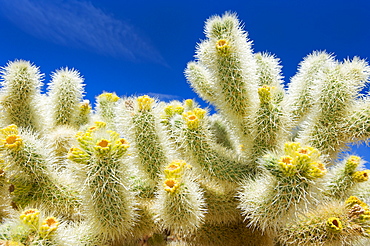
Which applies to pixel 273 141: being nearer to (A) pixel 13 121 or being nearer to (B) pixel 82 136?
(B) pixel 82 136

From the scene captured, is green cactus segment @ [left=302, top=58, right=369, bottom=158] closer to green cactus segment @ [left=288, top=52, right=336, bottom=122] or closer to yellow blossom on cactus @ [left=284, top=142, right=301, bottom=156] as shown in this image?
green cactus segment @ [left=288, top=52, right=336, bottom=122]

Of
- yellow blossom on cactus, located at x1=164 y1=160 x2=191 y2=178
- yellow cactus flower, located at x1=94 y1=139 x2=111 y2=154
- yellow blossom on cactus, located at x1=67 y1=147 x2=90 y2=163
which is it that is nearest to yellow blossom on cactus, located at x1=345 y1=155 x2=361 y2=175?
yellow blossom on cactus, located at x1=164 y1=160 x2=191 y2=178

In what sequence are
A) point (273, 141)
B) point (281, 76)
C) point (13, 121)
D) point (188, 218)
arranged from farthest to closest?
1. point (281, 76)
2. point (13, 121)
3. point (273, 141)
4. point (188, 218)

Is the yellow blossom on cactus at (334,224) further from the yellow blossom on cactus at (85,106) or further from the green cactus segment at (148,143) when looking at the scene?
the yellow blossom on cactus at (85,106)

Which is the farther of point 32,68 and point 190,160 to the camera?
point 32,68

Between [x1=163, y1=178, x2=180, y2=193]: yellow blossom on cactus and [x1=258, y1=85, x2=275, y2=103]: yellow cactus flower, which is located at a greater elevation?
[x1=258, y1=85, x2=275, y2=103]: yellow cactus flower

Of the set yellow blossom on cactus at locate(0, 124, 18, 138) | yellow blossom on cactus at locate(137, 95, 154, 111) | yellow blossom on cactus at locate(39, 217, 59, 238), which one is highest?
yellow blossom on cactus at locate(137, 95, 154, 111)

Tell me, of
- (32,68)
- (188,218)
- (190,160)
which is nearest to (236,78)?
(190,160)
